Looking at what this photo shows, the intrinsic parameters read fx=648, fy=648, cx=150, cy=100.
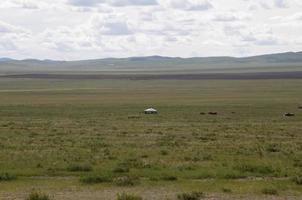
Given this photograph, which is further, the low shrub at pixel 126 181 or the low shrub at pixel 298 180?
the low shrub at pixel 298 180

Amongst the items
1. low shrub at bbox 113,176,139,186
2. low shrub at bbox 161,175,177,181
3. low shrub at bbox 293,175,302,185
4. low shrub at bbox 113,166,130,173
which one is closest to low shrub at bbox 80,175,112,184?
low shrub at bbox 113,176,139,186

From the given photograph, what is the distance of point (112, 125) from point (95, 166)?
19642 mm

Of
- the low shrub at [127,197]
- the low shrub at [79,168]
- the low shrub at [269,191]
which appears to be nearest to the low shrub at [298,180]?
the low shrub at [269,191]

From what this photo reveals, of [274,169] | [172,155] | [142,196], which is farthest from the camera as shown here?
[172,155]

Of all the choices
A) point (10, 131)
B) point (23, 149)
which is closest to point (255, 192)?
point (23, 149)

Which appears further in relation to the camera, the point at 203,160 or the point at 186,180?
the point at 203,160

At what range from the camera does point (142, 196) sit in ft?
47.4

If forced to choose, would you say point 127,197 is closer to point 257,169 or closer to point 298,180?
point 298,180

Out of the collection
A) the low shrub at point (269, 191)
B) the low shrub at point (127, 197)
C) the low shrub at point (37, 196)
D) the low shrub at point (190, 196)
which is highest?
the low shrub at point (37, 196)

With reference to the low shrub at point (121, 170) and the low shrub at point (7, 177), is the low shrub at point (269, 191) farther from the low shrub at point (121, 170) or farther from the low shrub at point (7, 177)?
the low shrub at point (7, 177)

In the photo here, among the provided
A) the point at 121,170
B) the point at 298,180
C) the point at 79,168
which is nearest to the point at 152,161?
the point at 121,170

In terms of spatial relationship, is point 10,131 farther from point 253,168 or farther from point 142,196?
point 142,196

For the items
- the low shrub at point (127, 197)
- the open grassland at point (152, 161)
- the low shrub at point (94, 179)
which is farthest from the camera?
the low shrub at point (94, 179)

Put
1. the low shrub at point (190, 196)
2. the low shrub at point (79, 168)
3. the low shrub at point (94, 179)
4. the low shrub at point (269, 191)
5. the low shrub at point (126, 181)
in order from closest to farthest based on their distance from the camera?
the low shrub at point (190, 196) < the low shrub at point (269, 191) < the low shrub at point (126, 181) < the low shrub at point (94, 179) < the low shrub at point (79, 168)
